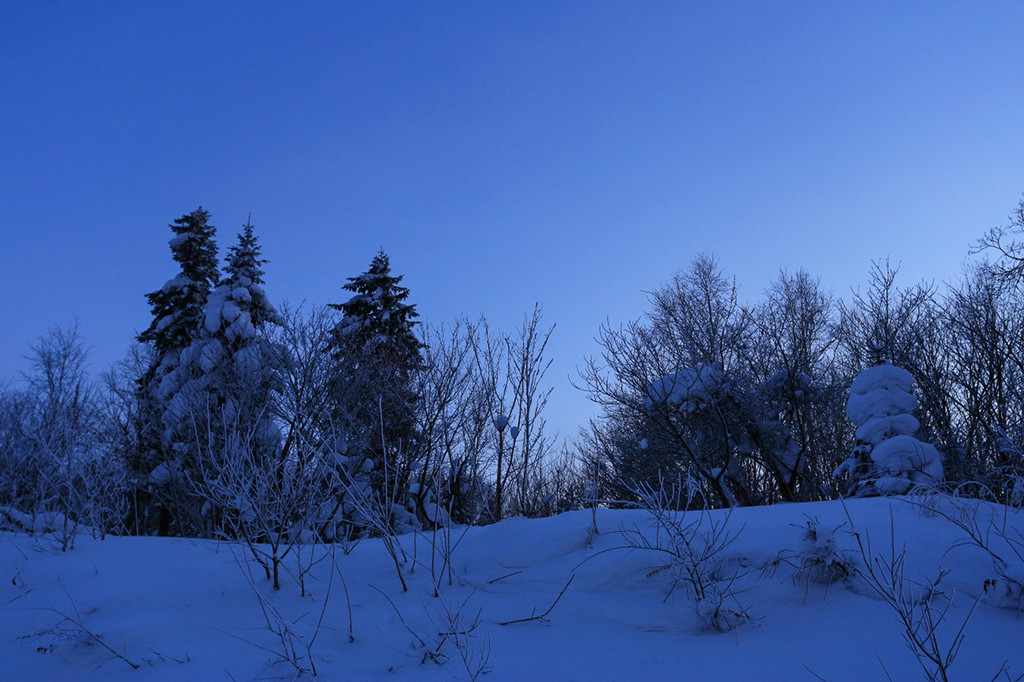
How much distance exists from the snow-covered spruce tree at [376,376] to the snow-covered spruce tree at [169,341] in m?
4.73

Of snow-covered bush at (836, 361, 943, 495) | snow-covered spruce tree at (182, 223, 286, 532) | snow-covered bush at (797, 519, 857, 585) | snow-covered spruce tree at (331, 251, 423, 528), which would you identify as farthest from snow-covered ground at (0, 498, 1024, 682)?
snow-covered spruce tree at (182, 223, 286, 532)

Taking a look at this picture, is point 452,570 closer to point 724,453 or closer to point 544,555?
point 544,555

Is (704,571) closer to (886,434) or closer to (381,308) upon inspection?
(886,434)

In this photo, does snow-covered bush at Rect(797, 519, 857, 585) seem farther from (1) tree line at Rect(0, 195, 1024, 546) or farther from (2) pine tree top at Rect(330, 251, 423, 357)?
(2) pine tree top at Rect(330, 251, 423, 357)

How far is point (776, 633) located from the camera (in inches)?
137

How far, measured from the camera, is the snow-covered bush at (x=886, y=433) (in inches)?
369

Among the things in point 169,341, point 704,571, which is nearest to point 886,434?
point 704,571

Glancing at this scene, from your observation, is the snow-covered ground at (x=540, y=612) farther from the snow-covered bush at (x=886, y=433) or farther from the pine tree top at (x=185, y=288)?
the pine tree top at (x=185, y=288)

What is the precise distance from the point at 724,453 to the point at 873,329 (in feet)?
27.8

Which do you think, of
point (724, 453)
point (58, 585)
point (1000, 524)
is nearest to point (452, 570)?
point (58, 585)

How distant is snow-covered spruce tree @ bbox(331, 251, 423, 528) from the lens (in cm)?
1606

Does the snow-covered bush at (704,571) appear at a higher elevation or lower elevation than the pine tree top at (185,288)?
lower

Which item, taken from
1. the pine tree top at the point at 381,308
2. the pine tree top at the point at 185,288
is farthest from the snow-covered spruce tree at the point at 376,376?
the pine tree top at the point at 185,288

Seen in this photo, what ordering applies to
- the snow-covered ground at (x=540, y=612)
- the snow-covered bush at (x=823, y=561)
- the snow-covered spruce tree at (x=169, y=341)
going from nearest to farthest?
the snow-covered ground at (x=540, y=612), the snow-covered bush at (x=823, y=561), the snow-covered spruce tree at (x=169, y=341)
